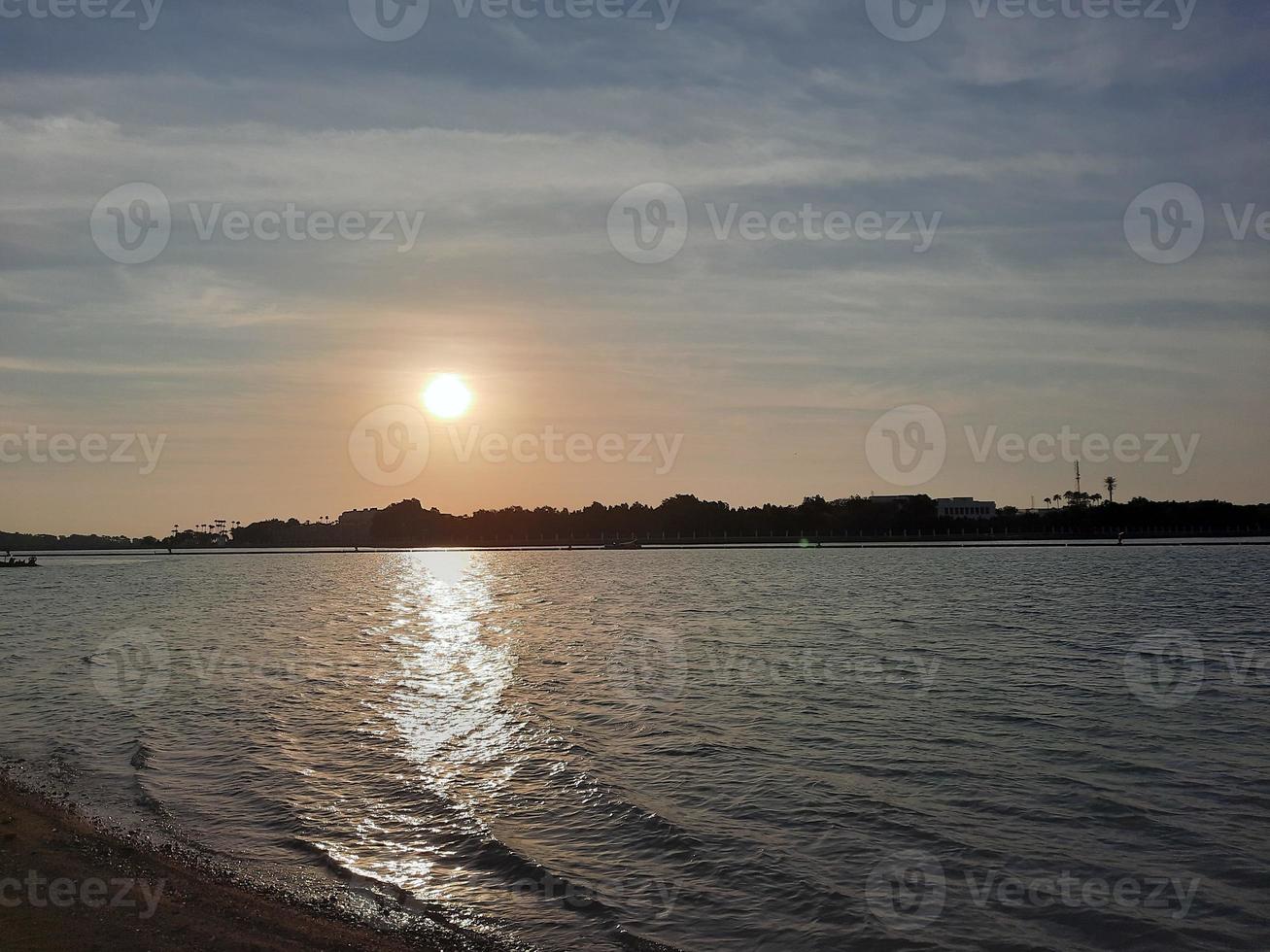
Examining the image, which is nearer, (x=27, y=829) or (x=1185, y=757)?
(x=27, y=829)

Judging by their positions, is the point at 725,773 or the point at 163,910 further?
the point at 725,773

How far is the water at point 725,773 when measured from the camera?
14.0 m

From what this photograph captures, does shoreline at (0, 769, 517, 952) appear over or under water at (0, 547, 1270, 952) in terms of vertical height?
over

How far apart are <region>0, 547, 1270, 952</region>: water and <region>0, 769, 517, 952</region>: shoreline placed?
108 centimetres

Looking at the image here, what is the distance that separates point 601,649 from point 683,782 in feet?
83.5

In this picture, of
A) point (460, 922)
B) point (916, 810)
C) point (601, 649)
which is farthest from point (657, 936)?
point (601, 649)

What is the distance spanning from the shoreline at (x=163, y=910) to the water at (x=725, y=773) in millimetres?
1081

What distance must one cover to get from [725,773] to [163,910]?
12.0 metres

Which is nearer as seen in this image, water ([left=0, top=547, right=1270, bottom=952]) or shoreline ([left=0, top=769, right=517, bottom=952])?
shoreline ([left=0, top=769, right=517, bottom=952])

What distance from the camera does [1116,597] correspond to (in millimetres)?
74750

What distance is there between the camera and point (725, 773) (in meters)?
21.3

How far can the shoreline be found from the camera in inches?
461

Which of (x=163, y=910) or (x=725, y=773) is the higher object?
(x=163, y=910)

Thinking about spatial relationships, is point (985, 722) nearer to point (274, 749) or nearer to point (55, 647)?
point (274, 749)
